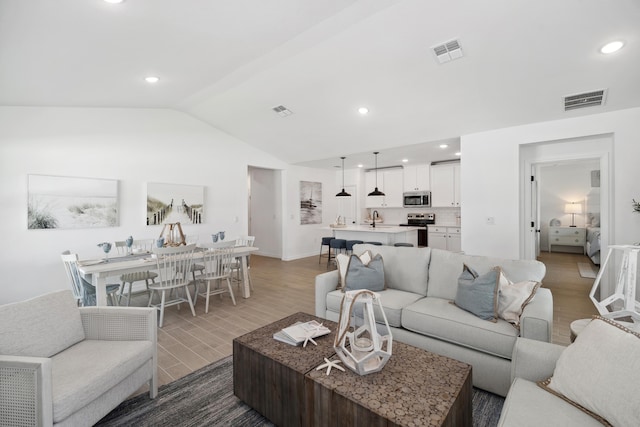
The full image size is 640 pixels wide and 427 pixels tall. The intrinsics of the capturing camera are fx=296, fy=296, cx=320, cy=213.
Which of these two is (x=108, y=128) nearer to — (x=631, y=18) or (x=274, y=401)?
(x=274, y=401)

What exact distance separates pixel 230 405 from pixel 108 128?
460 cm

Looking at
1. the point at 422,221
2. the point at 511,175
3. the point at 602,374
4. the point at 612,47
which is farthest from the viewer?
the point at 422,221

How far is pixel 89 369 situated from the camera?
1650mm

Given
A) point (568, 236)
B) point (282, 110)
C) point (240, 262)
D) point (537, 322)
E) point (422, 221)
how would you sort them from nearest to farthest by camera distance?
point (537, 322)
point (240, 262)
point (282, 110)
point (422, 221)
point (568, 236)

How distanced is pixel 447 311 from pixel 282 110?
13.1ft

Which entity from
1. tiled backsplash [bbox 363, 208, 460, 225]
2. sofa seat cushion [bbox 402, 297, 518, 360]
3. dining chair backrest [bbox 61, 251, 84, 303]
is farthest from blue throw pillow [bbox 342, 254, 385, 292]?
tiled backsplash [bbox 363, 208, 460, 225]

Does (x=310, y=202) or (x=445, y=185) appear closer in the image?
(x=445, y=185)

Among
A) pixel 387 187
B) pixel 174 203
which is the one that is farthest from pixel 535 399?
pixel 387 187

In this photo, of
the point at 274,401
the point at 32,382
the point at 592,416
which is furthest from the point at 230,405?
the point at 592,416

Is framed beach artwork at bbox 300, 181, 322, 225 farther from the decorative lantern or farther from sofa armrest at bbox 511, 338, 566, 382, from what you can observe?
sofa armrest at bbox 511, 338, 566, 382

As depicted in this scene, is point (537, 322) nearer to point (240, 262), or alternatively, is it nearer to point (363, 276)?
point (363, 276)

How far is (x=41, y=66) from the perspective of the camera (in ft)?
9.40

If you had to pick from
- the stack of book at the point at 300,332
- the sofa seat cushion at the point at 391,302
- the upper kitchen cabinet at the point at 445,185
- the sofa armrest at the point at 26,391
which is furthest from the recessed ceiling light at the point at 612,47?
the sofa armrest at the point at 26,391

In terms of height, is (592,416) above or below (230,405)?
above
